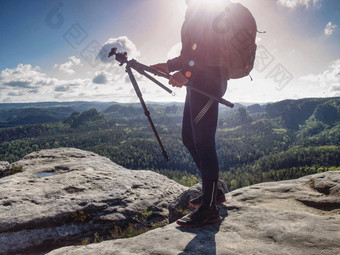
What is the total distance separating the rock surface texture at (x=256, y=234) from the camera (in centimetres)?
379

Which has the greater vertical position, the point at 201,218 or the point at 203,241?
the point at 201,218

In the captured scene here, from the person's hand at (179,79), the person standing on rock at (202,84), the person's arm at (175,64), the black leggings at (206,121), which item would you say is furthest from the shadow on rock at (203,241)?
the person's arm at (175,64)

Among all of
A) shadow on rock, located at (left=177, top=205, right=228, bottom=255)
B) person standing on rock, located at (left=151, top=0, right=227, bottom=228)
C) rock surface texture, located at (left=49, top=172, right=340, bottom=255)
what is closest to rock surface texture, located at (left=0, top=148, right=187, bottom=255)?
rock surface texture, located at (left=49, top=172, right=340, bottom=255)

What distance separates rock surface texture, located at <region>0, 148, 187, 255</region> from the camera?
747cm

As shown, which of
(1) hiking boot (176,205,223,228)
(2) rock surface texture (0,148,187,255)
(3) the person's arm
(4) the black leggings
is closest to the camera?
(4) the black leggings

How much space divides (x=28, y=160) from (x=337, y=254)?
54.6ft

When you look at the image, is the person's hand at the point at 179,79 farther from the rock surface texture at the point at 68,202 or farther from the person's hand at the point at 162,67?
the rock surface texture at the point at 68,202

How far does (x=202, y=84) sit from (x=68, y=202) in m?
7.47

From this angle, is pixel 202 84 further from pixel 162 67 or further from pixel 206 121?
pixel 162 67

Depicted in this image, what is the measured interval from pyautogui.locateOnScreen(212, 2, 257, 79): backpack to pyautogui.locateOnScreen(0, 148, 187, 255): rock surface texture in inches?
287

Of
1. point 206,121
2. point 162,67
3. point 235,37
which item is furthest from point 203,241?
point 235,37

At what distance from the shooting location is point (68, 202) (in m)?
8.73

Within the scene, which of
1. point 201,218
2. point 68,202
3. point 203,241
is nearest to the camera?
point 203,241

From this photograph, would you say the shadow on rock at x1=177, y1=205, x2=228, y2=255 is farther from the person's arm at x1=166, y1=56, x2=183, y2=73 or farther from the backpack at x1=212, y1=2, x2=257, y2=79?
the person's arm at x1=166, y1=56, x2=183, y2=73
